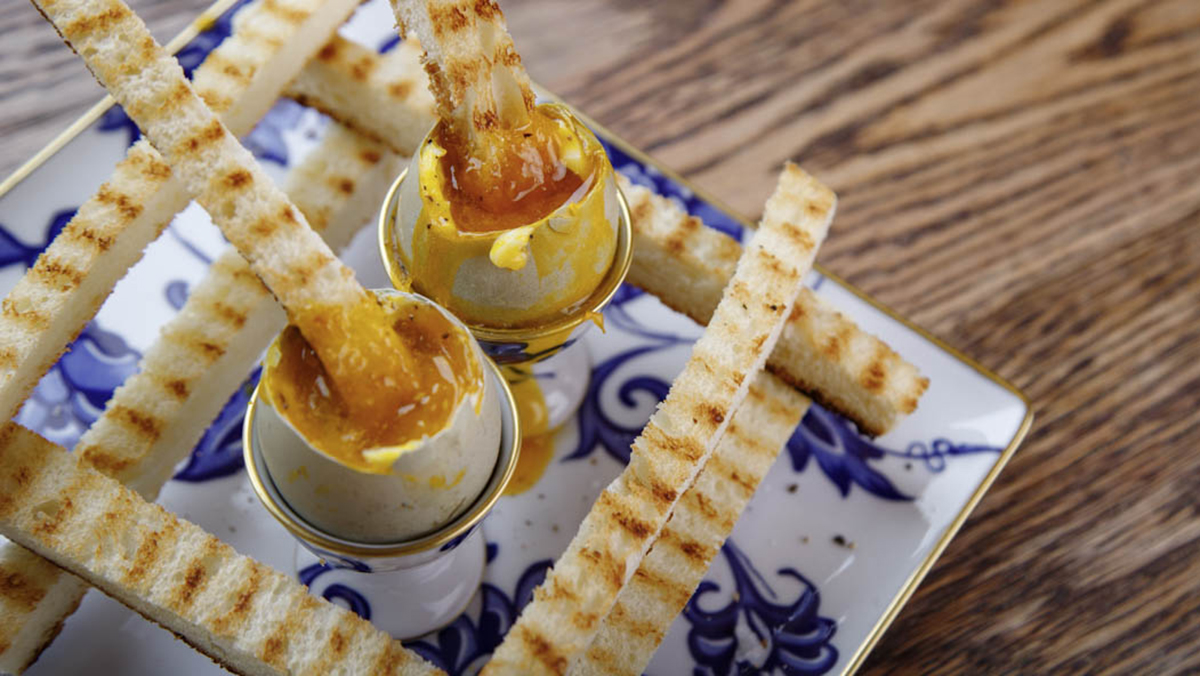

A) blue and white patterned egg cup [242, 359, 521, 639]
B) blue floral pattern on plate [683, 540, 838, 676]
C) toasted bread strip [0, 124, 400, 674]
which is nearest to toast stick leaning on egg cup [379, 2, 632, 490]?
blue and white patterned egg cup [242, 359, 521, 639]

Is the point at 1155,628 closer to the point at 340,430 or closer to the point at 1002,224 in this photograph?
the point at 1002,224

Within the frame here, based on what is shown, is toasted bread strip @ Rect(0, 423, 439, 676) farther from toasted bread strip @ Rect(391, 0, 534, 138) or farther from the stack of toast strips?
toasted bread strip @ Rect(391, 0, 534, 138)

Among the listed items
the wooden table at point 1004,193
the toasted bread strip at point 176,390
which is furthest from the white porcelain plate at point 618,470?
the wooden table at point 1004,193

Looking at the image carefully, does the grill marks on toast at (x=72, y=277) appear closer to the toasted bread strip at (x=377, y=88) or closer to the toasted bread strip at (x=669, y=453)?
the toasted bread strip at (x=377, y=88)

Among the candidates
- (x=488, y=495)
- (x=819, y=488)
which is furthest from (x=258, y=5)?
(x=819, y=488)

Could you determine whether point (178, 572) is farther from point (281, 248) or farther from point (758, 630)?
point (758, 630)

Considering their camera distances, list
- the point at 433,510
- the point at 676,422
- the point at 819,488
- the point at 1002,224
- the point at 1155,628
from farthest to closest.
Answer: the point at 1002,224 < the point at 1155,628 < the point at 819,488 < the point at 676,422 < the point at 433,510
